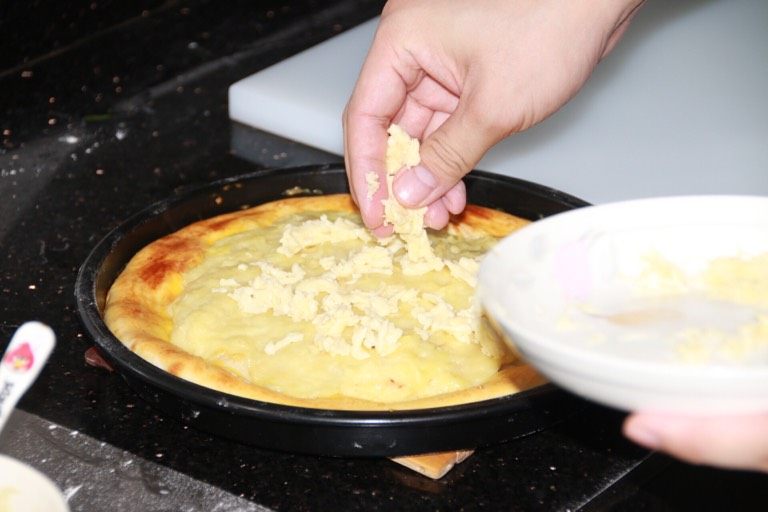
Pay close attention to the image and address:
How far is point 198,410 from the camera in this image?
143 centimetres

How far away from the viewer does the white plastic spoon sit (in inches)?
42.8

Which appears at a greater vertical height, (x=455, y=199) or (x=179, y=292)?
(x=455, y=199)

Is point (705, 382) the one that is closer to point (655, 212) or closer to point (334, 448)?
point (655, 212)

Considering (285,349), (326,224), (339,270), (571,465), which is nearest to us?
(571,465)

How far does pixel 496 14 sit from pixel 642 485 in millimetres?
746

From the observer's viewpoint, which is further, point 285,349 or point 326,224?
point 326,224

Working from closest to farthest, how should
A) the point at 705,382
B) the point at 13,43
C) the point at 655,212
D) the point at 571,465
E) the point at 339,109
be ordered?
the point at 705,382 < the point at 655,212 < the point at 571,465 < the point at 339,109 < the point at 13,43

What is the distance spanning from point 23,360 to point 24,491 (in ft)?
0.44

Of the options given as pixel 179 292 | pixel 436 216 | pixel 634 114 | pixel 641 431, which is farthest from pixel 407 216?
pixel 634 114

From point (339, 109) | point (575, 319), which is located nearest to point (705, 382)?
point (575, 319)

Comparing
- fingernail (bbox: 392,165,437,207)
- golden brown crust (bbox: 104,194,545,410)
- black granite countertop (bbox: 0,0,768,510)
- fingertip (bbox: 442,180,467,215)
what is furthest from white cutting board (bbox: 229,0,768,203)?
fingernail (bbox: 392,165,437,207)

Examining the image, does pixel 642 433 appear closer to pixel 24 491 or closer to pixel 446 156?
pixel 24 491

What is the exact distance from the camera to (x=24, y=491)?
106 centimetres

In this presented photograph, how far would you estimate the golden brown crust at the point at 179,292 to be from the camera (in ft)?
4.96
